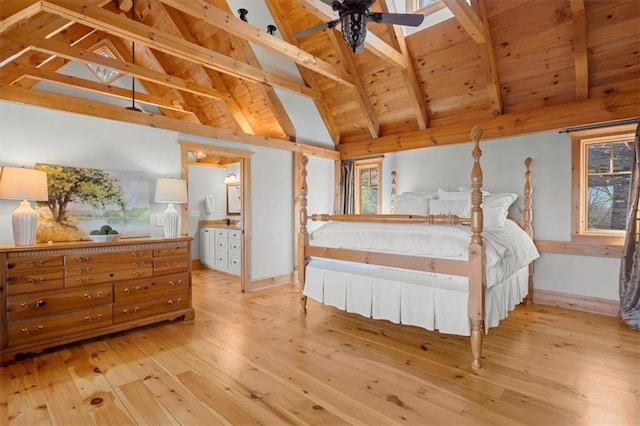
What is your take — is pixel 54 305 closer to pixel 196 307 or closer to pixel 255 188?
pixel 196 307

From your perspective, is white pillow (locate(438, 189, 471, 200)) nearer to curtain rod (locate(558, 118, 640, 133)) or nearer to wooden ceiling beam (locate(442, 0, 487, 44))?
curtain rod (locate(558, 118, 640, 133))

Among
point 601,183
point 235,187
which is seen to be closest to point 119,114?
point 235,187

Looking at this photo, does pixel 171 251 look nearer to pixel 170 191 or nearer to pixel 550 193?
pixel 170 191

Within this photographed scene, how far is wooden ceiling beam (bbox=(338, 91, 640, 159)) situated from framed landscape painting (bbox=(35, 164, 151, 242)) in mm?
3637

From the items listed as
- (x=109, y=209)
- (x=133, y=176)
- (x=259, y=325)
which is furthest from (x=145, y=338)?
(x=133, y=176)

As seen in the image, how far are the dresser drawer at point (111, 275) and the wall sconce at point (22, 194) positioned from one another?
46 cm

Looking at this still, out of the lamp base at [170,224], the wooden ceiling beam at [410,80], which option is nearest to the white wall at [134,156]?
the lamp base at [170,224]

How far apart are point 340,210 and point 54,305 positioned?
4309 millimetres

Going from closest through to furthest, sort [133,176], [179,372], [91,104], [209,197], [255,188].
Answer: [179,372] < [91,104] < [133,176] < [255,188] < [209,197]

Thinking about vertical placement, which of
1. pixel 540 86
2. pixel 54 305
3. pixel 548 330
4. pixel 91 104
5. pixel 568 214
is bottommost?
pixel 548 330

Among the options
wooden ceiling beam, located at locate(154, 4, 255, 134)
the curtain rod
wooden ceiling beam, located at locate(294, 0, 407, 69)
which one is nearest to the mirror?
wooden ceiling beam, located at locate(154, 4, 255, 134)

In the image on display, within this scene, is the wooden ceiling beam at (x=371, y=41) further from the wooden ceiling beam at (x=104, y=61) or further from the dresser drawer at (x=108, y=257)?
the dresser drawer at (x=108, y=257)

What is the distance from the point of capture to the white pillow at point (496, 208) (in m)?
3.88

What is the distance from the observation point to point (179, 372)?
7.98 feet
